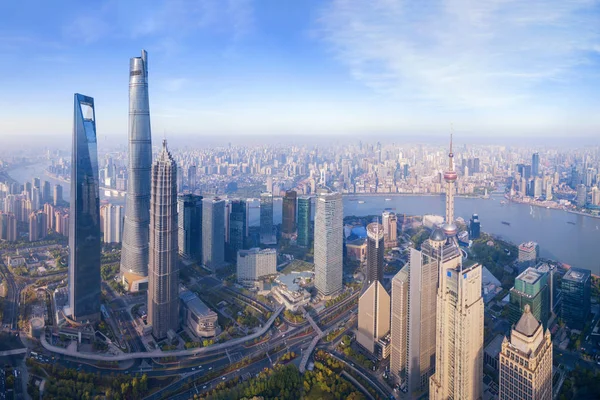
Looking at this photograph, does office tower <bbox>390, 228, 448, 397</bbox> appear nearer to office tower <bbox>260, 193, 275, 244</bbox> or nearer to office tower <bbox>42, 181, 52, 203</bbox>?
office tower <bbox>260, 193, 275, 244</bbox>

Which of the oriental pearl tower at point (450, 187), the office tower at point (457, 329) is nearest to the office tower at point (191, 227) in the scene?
the oriental pearl tower at point (450, 187)

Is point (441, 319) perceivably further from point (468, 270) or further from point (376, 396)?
point (376, 396)

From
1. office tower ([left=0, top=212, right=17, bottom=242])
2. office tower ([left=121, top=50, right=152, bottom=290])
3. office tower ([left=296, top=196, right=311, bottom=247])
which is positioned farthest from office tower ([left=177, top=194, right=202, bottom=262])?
office tower ([left=0, top=212, right=17, bottom=242])

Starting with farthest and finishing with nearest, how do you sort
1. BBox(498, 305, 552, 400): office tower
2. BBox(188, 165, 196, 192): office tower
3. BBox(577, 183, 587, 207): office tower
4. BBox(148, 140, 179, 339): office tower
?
BBox(188, 165, 196, 192): office tower
BBox(577, 183, 587, 207): office tower
BBox(148, 140, 179, 339): office tower
BBox(498, 305, 552, 400): office tower

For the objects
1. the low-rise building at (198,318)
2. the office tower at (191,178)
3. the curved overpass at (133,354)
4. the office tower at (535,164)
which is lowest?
the curved overpass at (133,354)

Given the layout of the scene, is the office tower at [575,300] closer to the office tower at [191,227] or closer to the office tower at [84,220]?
the office tower at [191,227]

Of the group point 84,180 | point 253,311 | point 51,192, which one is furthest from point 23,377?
point 51,192
